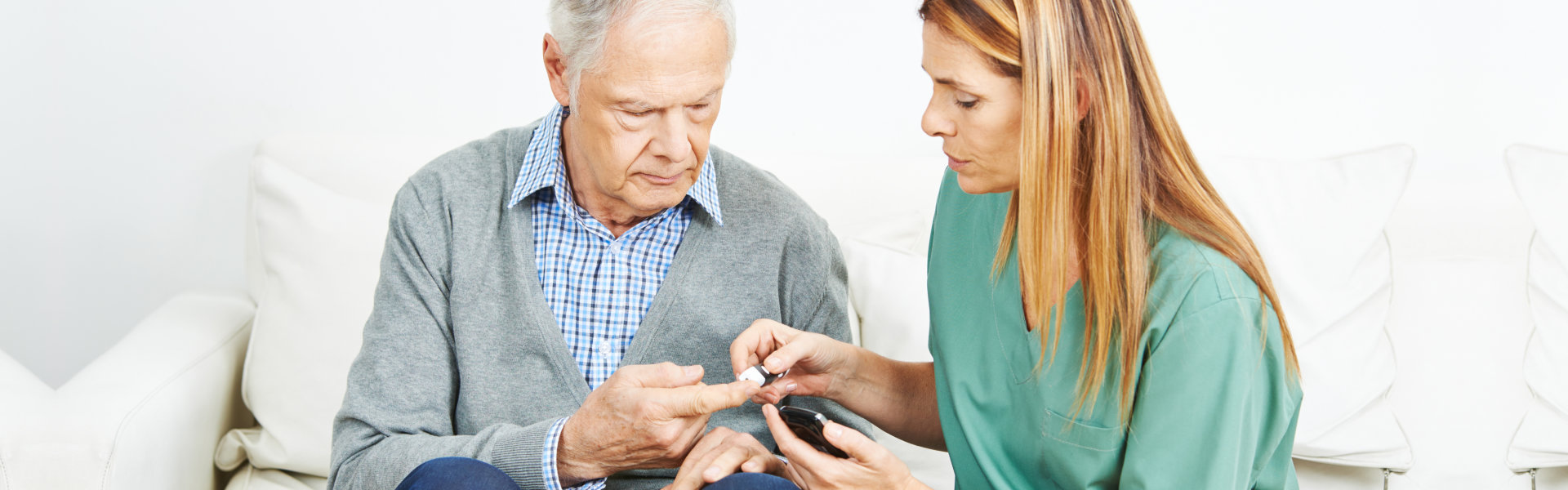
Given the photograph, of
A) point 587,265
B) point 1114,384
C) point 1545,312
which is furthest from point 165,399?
point 1545,312

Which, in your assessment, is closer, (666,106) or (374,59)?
(666,106)

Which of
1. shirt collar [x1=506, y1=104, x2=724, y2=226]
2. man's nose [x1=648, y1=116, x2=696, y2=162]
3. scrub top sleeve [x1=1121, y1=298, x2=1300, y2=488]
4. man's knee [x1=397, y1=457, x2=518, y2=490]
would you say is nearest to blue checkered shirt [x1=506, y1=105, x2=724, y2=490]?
shirt collar [x1=506, y1=104, x2=724, y2=226]

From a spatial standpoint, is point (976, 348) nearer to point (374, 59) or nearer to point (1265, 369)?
point (1265, 369)

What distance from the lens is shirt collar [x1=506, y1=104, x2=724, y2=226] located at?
1320 millimetres

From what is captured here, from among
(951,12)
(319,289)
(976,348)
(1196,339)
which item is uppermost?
(951,12)

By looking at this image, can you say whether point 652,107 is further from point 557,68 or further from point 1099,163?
point 1099,163

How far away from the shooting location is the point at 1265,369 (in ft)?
3.41

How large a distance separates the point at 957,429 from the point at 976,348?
4.4 inches

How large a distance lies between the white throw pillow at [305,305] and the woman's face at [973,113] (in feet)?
3.60

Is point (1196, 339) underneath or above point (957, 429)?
above

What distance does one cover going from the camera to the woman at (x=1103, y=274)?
100 cm

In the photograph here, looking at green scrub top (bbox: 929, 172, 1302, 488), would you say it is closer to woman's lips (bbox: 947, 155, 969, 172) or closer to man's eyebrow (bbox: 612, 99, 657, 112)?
woman's lips (bbox: 947, 155, 969, 172)

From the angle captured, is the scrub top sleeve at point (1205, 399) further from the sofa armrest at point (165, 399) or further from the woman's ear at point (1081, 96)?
the sofa armrest at point (165, 399)

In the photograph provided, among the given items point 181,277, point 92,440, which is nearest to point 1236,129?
point 92,440
